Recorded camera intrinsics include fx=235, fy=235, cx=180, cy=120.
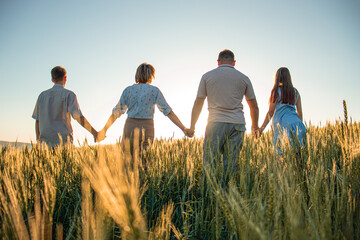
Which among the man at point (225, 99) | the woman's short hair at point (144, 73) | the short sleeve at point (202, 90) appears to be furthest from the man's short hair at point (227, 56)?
the woman's short hair at point (144, 73)

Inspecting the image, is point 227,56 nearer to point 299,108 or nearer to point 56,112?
point 299,108

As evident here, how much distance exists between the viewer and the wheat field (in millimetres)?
555

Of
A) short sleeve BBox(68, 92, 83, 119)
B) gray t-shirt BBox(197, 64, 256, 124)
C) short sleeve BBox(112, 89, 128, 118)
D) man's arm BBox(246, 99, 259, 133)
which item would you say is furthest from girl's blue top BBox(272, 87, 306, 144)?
short sleeve BBox(68, 92, 83, 119)

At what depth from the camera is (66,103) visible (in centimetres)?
356

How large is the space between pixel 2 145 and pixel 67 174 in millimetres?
1370

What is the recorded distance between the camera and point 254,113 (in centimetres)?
325

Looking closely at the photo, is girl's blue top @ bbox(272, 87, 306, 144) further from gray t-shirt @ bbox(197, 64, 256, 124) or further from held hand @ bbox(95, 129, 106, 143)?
held hand @ bbox(95, 129, 106, 143)

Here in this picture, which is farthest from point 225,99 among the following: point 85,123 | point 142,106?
point 85,123

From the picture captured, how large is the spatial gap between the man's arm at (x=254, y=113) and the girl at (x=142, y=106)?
1004mm

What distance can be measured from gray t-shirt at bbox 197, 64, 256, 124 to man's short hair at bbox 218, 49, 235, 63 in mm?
108

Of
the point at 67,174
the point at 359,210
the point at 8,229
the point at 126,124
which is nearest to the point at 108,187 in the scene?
the point at 8,229

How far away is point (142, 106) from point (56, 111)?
1.28m

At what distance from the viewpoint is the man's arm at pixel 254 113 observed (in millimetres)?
3182

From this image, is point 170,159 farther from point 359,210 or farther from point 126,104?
point 126,104
